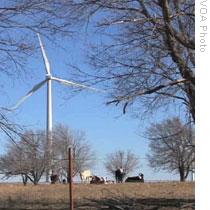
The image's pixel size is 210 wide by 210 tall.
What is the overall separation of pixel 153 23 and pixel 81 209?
6383 mm

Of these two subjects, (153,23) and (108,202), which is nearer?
(153,23)

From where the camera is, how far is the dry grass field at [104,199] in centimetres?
1925

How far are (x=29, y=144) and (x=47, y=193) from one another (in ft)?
34.4

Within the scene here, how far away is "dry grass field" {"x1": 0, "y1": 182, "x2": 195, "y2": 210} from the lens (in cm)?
1925

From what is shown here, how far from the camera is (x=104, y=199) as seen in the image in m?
21.9

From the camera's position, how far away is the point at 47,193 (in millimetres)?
24266
